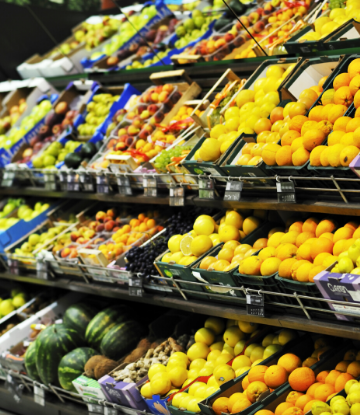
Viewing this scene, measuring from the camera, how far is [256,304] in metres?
2.45

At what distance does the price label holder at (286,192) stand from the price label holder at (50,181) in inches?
96.3

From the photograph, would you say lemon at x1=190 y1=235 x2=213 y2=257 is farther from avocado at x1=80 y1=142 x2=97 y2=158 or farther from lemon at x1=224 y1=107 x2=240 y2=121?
avocado at x1=80 y1=142 x2=97 y2=158

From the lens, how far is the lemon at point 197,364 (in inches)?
114

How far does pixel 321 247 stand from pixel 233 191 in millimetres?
580

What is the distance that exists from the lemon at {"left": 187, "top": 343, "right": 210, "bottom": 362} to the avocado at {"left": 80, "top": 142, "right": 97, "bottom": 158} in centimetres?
196

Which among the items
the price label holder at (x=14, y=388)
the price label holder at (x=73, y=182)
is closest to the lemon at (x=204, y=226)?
the price label holder at (x=73, y=182)

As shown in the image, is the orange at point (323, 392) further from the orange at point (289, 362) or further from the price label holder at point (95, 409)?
the price label holder at point (95, 409)

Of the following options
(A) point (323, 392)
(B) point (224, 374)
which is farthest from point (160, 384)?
(A) point (323, 392)

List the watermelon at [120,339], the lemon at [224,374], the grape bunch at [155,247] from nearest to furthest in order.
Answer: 1. the lemon at [224,374]
2. the grape bunch at [155,247]
3. the watermelon at [120,339]

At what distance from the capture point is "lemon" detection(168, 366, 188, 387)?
2.83 meters

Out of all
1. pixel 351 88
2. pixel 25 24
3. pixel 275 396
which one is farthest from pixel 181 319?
pixel 25 24

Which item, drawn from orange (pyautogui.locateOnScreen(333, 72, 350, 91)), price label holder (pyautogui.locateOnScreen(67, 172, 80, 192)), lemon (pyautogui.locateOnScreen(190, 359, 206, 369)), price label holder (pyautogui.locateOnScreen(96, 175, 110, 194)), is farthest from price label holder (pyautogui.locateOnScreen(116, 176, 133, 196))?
orange (pyautogui.locateOnScreen(333, 72, 350, 91))

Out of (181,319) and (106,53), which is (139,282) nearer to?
(181,319)

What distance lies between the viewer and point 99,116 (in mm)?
4852
